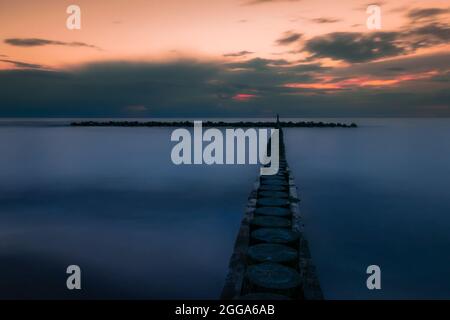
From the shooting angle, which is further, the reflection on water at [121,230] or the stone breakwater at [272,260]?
the reflection on water at [121,230]

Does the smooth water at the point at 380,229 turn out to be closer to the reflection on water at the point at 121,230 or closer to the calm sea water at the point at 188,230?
the calm sea water at the point at 188,230

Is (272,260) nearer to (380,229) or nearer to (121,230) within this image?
(121,230)

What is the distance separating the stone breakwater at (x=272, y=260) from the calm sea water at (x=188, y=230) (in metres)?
1.88

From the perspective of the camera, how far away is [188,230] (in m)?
11.9

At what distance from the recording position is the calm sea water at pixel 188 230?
812 centimetres

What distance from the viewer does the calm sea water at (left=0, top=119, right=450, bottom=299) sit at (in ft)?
26.6

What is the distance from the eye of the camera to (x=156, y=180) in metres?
20.8

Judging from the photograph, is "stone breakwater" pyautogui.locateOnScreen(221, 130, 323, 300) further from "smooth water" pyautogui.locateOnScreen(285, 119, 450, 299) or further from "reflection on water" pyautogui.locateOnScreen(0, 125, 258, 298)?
"smooth water" pyautogui.locateOnScreen(285, 119, 450, 299)

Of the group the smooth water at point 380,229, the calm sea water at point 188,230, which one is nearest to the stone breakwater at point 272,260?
the calm sea water at point 188,230

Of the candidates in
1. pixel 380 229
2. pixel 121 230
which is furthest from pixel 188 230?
pixel 380 229

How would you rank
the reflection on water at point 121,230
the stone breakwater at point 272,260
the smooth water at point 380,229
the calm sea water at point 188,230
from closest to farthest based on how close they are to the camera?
the stone breakwater at point 272,260
the reflection on water at point 121,230
the calm sea water at point 188,230
the smooth water at point 380,229
